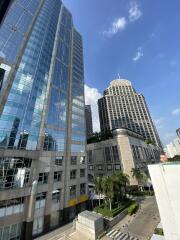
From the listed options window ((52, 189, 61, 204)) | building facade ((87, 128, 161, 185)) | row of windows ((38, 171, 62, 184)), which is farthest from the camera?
building facade ((87, 128, 161, 185))

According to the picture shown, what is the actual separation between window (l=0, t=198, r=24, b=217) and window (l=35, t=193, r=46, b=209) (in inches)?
132

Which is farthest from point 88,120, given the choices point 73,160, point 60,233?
point 60,233

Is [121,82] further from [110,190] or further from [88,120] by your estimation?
[110,190]

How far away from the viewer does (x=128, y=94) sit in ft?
490

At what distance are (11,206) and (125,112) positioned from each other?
126625mm

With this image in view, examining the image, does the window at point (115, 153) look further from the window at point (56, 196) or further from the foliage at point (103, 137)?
the window at point (56, 196)

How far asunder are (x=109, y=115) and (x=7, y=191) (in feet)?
391

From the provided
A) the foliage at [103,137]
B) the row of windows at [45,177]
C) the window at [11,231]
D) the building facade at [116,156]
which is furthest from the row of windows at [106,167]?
the window at [11,231]

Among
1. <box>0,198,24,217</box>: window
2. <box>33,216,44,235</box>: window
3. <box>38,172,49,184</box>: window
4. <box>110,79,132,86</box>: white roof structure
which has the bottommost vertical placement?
<box>33,216,44,235</box>: window

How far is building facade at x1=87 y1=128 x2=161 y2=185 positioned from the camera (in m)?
67.5

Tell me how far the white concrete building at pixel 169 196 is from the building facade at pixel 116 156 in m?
53.8

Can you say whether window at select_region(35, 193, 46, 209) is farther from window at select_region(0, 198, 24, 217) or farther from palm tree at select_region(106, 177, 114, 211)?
palm tree at select_region(106, 177, 114, 211)

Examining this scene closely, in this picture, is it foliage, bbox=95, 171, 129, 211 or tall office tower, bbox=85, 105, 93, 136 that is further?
tall office tower, bbox=85, 105, 93, 136

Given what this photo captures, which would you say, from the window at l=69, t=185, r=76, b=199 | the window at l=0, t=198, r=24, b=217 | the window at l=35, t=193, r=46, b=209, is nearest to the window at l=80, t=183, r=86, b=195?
the window at l=69, t=185, r=76, b=199
